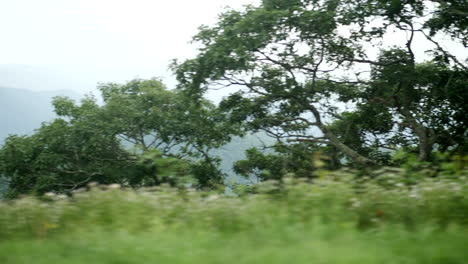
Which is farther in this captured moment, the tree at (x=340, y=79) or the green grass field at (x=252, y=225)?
the tree at (x=340, y=79)

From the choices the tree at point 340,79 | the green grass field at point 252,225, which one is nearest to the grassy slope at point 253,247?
the green grass field at point 252,225

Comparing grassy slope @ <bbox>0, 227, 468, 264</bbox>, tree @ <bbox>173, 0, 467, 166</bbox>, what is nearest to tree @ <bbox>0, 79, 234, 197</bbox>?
tree @ <bbox>173, 0, 467, 166</bbox>

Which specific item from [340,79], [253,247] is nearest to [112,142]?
[340,79]

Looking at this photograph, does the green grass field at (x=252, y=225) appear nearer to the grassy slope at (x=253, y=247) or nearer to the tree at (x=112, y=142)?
the grassy slope at (x=253, y=247)

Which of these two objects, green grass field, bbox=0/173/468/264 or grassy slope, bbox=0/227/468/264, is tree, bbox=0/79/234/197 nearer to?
green grass field, bbox=0/173/468/264

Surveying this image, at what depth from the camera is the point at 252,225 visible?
431 centimetres

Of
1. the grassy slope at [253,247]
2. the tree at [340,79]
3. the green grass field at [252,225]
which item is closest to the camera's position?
the grassy slope at [253,247]

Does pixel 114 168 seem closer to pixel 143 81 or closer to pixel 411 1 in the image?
pixel 143 81

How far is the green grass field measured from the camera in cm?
339

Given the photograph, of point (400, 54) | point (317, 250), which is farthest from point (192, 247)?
point (400, 54)

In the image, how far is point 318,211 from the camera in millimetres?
4477

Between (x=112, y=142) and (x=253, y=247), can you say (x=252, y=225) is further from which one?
(x=112, y=142)

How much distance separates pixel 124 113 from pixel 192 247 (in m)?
16.5

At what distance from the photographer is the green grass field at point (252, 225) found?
339 cm
